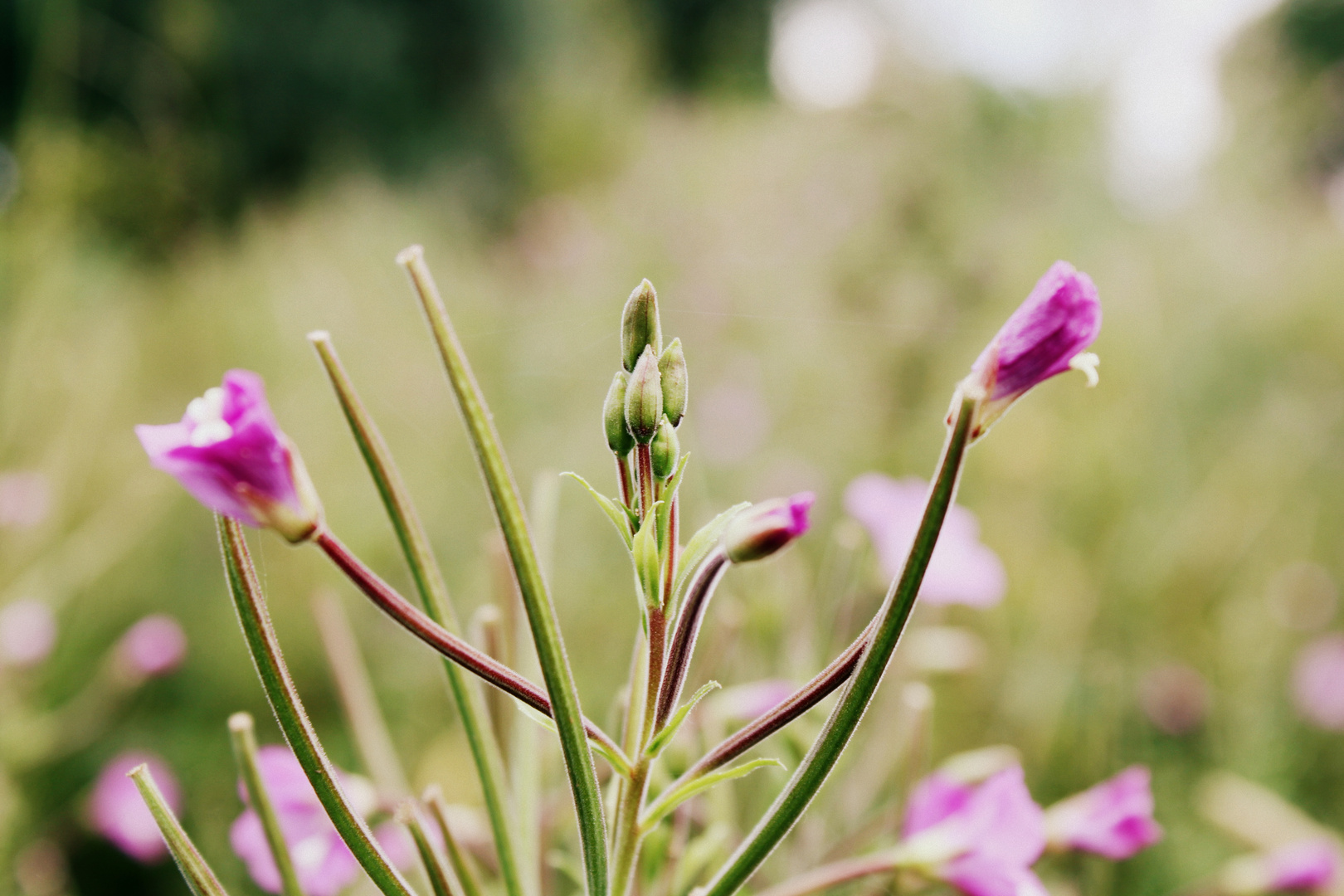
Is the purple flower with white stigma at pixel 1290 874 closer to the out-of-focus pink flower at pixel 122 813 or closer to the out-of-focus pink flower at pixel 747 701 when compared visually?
the out-of-focus pink flower at pixel 747 701

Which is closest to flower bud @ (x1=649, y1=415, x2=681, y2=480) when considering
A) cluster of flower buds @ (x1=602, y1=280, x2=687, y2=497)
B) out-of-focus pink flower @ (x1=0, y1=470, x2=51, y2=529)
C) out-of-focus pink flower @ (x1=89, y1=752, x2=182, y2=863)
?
cluster of flower buds @ (x1=602, y1=280, x2=687, y2=497)

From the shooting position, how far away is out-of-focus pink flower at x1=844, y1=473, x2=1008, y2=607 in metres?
0.48

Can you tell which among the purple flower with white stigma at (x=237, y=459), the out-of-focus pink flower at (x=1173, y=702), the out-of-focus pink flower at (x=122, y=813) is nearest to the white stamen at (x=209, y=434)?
the purple flower with white stigma at (x=237, y=459)

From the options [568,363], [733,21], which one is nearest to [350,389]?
[568,363]

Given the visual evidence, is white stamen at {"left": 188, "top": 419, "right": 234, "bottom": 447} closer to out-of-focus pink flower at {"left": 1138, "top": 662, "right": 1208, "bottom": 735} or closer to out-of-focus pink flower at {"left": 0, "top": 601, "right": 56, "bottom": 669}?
out-of-focus pink flower at {"left": 0, "top": 601, "right": 56, "bottom": 669}

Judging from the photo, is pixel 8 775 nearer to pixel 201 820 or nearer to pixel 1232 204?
pixel 201 820

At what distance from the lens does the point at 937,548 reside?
1.53 ft

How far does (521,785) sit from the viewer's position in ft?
1.14

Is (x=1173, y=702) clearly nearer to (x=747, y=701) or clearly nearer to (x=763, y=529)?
(x=747, y=701)

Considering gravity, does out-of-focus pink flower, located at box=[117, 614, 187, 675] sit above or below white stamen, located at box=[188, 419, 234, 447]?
below

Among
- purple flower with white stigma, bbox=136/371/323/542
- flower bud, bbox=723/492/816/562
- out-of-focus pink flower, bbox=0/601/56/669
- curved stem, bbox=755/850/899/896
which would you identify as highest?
purple flower with white stigma, bbox=136/371/323/542

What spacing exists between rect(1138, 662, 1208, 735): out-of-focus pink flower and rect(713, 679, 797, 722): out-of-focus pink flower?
123 cm

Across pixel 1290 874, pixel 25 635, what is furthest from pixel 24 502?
pixel 1290 874

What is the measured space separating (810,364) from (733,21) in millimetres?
11808
